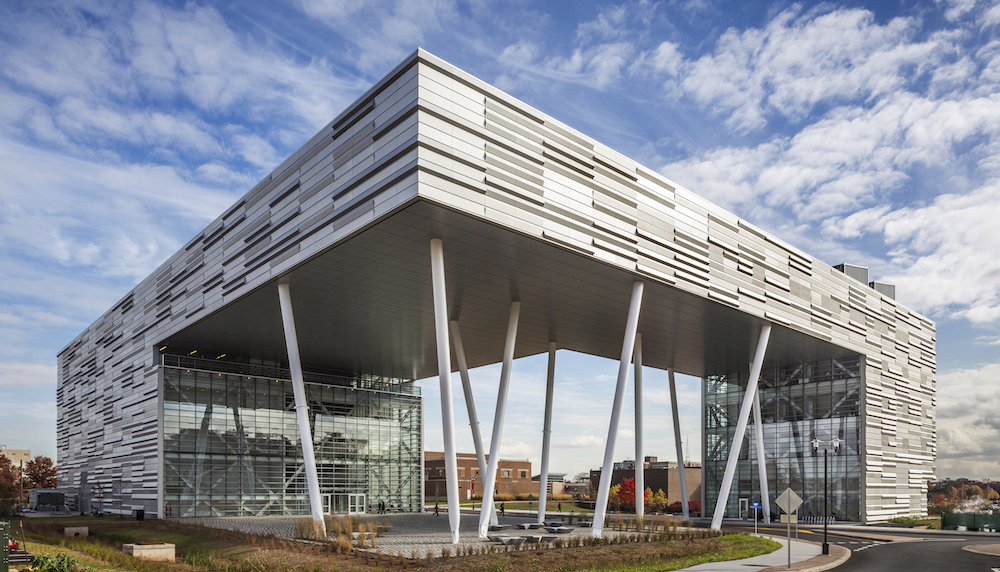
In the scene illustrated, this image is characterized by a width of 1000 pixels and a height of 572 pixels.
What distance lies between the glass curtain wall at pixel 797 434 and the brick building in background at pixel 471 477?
48277mm

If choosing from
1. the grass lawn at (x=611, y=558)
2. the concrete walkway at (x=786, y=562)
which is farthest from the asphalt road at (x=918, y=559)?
the grass lawn at (x=611, y=558)

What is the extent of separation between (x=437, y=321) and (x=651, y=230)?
38.0ft

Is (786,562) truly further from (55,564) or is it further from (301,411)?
(55,564)

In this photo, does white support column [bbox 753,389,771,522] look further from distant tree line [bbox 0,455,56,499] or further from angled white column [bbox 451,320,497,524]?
distant tree line [bbox 0,455,56,499]

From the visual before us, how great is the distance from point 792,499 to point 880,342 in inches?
1486

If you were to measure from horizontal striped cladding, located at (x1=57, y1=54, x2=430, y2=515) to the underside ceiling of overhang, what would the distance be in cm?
99

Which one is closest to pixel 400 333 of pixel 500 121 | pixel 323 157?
pixel 323 157

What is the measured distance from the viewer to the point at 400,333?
147 feet

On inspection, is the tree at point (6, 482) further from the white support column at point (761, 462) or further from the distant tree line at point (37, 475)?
the white support column at point (761, 462)

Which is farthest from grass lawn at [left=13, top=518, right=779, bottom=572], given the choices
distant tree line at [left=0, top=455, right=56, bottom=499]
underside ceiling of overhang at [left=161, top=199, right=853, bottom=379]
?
distant tree line at [left=0, top=455, right=56, bottom=499]

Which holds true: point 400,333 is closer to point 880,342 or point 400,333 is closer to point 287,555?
point 287,555

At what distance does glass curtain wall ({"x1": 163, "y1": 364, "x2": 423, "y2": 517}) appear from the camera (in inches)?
1870

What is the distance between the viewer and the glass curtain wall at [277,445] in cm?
4750

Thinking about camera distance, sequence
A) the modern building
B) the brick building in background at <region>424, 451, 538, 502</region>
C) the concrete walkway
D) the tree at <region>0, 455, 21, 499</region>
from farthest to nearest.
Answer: the brick building in background at <region>424, 451, 538, 502</region> < the tree at <region>0, 455, 21, 499</region> < the modern building < the concrete walkway
